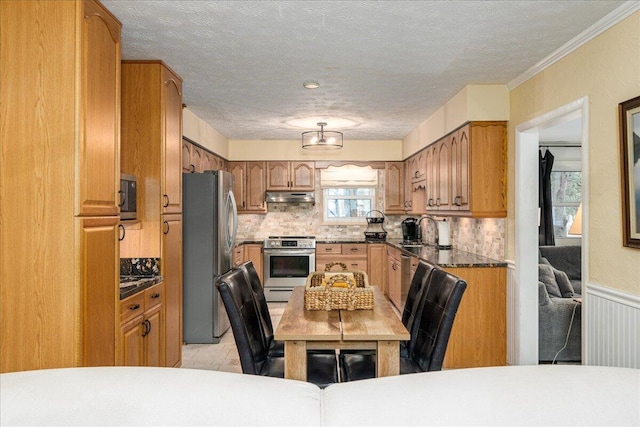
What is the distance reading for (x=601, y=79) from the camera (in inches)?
101

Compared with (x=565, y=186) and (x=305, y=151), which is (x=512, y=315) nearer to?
(x=565, y=186)

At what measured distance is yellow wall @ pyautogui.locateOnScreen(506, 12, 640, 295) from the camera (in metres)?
2.31

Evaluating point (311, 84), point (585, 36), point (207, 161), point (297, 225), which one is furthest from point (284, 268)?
point (585, 36)

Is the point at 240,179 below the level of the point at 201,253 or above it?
above

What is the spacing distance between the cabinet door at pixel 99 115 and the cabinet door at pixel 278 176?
4291 millimetres

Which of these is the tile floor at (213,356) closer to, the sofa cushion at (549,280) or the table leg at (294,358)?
the table leg at (294,358)

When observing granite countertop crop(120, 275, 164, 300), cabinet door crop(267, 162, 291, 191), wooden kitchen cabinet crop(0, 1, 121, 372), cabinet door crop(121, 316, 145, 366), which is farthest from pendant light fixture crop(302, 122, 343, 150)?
wooden kitchen cabinet crop(0, 1, 121, 372)

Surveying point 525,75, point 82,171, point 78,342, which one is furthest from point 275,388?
point 525,75

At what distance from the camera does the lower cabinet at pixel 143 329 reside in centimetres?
259

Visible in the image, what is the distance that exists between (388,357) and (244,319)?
2.54 feet

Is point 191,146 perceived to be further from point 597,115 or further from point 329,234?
point 597,115

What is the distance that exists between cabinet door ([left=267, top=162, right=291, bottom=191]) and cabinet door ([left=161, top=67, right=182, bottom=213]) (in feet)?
10.6

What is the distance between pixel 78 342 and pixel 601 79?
3.08m

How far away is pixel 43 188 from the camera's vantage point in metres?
2.04
